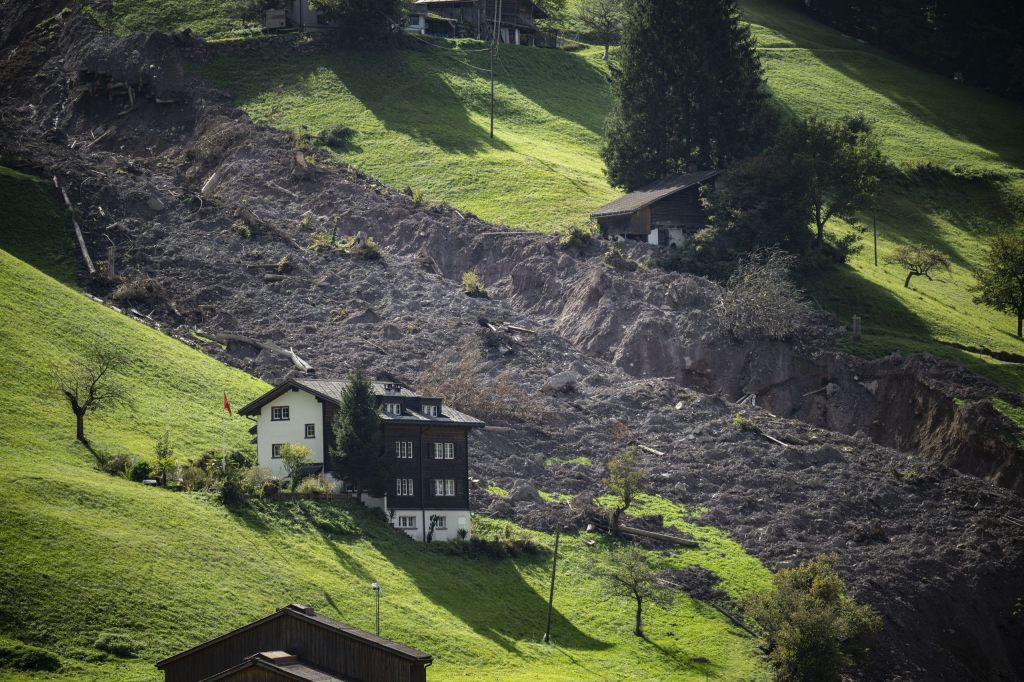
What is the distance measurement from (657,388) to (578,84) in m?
68.6

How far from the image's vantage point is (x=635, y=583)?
239ft

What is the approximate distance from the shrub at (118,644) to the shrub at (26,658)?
2.18m

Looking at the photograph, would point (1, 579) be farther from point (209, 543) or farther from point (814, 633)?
point (814, 633)

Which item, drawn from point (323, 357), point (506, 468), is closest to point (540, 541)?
point (506, 468)

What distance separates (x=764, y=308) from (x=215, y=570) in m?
49.8

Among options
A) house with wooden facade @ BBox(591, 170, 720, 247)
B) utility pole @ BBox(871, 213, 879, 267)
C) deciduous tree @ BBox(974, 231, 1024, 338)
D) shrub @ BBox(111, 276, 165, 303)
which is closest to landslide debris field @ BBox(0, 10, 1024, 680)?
shrub @ BBox(111, 276, 165, 303)

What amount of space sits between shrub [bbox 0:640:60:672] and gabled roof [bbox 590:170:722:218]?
6804cm

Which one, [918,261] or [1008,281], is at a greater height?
[918,261]

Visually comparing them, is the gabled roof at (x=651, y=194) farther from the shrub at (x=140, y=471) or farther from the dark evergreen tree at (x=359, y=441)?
the shrub at (x=140, y=471)

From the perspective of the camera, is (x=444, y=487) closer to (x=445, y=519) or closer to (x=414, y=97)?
(x=445, y=519)

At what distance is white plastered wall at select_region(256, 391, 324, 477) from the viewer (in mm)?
78750

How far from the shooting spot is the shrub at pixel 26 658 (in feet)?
167

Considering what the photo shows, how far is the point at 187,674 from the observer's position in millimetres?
51938

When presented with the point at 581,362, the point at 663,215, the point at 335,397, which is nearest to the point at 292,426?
the point at 335,397
